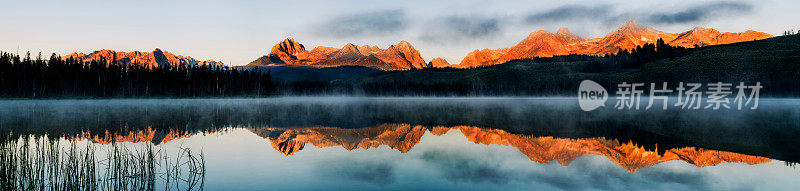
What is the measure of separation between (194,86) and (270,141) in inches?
5085

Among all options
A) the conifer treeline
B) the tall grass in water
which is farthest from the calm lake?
the conifer treeline

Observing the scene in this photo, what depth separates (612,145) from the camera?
76.2ft

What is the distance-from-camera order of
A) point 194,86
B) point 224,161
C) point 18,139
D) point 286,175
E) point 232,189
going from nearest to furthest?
point 232,189, point 286,175, point 224,161, point 18,139, point 194,86

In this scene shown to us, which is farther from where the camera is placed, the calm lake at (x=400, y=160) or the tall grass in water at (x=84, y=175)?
the calm lake at (x=400, y=160)

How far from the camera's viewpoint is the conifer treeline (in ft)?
335

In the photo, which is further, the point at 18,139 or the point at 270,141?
the point at 270,141

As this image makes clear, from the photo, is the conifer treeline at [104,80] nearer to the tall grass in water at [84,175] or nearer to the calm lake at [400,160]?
the calm lake at [400,160]

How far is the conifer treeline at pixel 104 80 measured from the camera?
10200cm

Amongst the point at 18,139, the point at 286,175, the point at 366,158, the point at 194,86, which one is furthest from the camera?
Result: the point at 194,86

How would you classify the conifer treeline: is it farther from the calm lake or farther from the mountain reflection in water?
the mountain reflection in water

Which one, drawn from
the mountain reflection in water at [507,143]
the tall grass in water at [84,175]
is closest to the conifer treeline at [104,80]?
the mountain reflection in water at [507,143]

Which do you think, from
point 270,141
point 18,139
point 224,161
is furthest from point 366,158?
point 18,139

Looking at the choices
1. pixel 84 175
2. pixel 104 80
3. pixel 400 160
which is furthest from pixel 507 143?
pixel 104 80

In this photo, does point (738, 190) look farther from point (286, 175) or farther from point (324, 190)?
point (286, 175)
